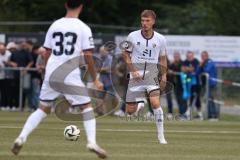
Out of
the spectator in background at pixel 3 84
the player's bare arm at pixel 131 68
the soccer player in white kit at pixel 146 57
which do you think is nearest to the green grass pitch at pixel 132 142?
the soccer player in white kit at pixel 146 57

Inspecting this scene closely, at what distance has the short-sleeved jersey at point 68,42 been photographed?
1284 cm

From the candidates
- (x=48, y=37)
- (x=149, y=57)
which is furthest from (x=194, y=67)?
(x=48, y=37)

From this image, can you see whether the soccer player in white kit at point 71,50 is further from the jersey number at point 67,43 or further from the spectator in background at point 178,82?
the spectator in background at point 178,82

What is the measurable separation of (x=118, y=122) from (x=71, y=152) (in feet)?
30.8

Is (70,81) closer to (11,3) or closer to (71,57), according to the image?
(71,57)

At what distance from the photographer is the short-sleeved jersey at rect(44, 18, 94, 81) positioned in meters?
12.8

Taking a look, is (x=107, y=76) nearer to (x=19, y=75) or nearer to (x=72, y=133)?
(x=19, y=75)

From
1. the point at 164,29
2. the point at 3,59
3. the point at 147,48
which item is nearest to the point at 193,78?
the point at 3,59

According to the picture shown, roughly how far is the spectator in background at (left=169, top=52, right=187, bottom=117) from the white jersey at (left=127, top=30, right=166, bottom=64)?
1082 cm

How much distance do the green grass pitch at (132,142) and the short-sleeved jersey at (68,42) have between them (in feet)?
4.84

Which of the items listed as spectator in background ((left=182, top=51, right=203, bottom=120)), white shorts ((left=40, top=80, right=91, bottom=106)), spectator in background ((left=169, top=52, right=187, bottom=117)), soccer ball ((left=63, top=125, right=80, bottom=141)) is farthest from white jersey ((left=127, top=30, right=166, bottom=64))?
spectator in background ((left=169, top=52, right=187, bottom=117))

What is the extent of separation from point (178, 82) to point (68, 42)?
1612 centimetres

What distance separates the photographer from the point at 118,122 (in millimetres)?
23500

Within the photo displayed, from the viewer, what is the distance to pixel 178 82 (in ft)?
94.3
